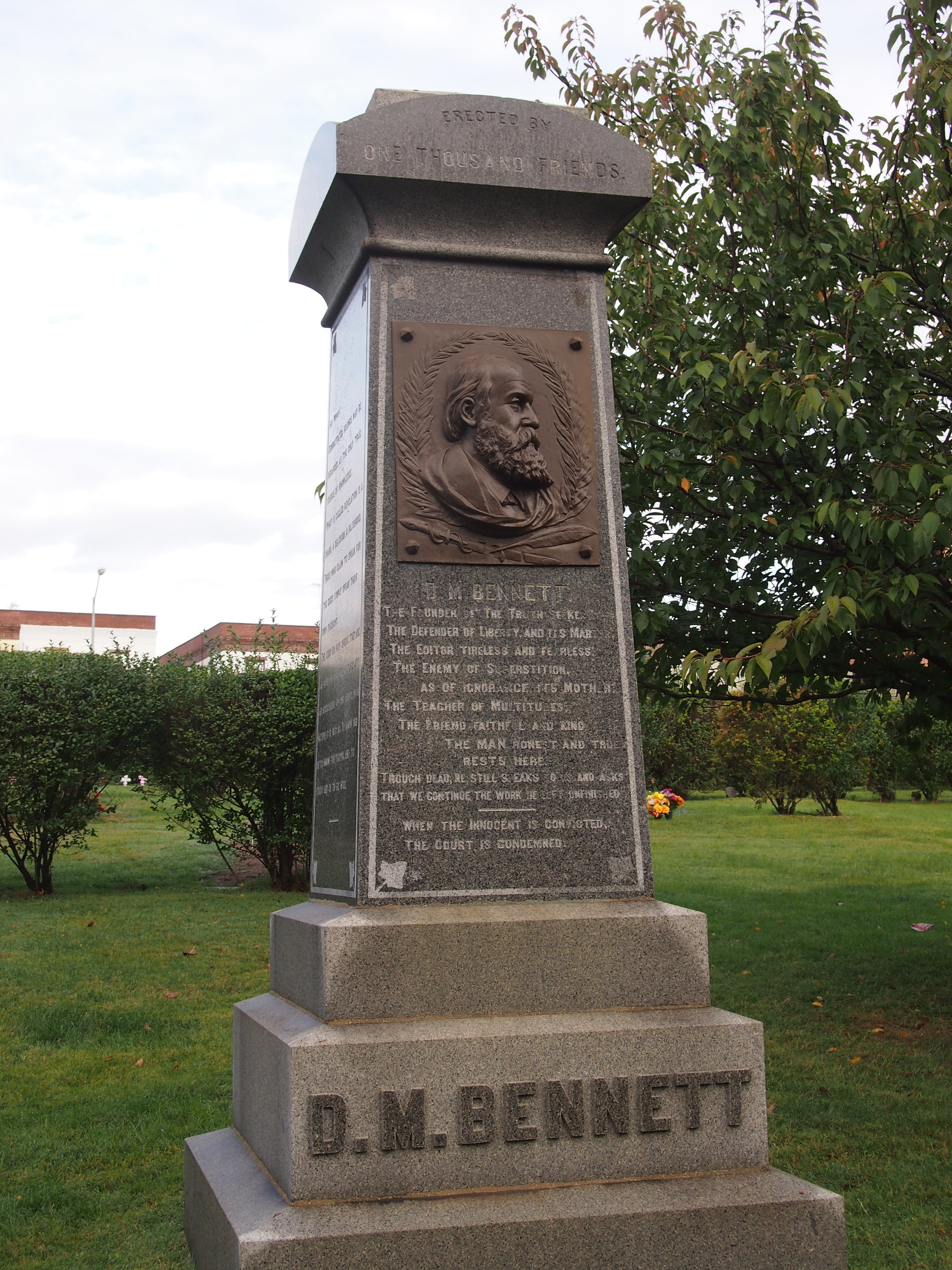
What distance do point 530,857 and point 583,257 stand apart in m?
2.18

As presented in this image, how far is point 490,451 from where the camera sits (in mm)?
3971

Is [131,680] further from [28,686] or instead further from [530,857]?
[530,857]

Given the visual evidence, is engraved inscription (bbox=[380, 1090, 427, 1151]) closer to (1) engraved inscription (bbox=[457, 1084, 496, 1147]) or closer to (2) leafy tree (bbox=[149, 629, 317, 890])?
(1) engraved inscription (bbox=[457, 1084, 496, 1147])

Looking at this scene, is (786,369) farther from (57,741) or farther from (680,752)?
(680,752)

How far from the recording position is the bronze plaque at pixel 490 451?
13.0 ft

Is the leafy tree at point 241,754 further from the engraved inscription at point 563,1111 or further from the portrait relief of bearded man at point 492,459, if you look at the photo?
the engraved inscription at point 563,1111

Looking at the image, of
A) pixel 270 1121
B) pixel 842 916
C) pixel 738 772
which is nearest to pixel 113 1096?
pixel 270 1121

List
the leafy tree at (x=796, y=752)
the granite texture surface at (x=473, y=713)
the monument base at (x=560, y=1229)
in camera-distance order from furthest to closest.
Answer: the leafy tree at (x=796, y=752)
the granite texture surface at (x=473, y=713)
the monument base at (x=560, y=1229)

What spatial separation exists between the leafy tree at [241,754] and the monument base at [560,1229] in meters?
10.9

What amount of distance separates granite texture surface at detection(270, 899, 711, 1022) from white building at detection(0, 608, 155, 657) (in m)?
62.8

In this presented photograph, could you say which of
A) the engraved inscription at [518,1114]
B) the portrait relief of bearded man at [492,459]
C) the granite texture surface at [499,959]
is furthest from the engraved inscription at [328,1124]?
the portrait relief of bearded man at [492,459]

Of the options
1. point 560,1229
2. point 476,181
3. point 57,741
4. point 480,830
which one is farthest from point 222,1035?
point 57,741

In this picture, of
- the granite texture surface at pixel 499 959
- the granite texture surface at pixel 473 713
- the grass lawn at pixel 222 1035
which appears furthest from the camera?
the grass lawn at pixel 222 1035

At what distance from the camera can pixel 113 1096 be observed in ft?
19.8
